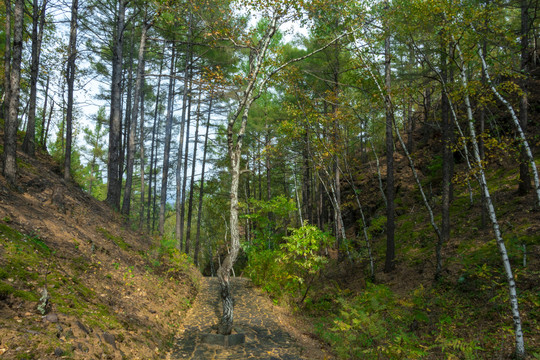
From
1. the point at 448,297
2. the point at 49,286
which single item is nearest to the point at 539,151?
the point at 448,297

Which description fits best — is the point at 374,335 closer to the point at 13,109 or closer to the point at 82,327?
the point at 82,327

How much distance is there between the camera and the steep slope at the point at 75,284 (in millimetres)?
3141

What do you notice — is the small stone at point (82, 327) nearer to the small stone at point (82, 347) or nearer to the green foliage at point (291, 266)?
the small stone at point (82, 347)

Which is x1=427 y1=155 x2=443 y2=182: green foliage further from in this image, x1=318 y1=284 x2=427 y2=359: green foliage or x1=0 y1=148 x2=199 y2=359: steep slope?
x1=0 y1=148 x2=199 y2=359: steep slope

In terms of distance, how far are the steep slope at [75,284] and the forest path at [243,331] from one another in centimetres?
33

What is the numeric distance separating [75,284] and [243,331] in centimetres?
341

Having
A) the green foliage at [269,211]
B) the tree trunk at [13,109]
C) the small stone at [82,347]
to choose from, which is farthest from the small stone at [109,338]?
the green foliage at [269,211]

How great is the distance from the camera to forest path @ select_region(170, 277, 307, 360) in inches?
201

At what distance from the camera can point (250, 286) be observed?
1113 cm

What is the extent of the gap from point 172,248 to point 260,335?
16.0 ft

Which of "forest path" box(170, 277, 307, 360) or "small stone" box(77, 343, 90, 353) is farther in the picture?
"forest path" box(170, 277, 307, 360)

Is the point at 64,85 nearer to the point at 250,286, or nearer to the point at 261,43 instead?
the point at 261,43

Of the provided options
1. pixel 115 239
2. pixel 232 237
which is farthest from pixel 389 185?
pixel 115 239

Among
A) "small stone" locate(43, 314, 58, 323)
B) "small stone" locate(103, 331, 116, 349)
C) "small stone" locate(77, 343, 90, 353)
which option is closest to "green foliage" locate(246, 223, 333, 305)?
"small stone" locate(103, 331, 116, 349)
